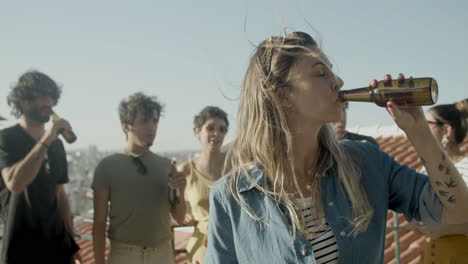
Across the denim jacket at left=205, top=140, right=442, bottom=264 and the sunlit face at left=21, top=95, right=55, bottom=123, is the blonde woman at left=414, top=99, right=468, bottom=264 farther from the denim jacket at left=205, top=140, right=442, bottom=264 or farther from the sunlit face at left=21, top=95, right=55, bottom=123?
the sunlit face at left=21, top=95, right=55, bottom=123

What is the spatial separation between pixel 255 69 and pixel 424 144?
78 cm

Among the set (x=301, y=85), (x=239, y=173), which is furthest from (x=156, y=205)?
(x=301, y=85)

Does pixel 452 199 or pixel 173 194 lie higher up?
pixel 452 199

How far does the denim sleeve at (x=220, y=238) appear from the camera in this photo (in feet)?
5.90

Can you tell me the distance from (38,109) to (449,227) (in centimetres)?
307

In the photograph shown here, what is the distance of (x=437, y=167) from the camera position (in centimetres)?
162

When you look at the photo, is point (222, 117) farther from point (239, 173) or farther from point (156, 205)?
point (239, 173)

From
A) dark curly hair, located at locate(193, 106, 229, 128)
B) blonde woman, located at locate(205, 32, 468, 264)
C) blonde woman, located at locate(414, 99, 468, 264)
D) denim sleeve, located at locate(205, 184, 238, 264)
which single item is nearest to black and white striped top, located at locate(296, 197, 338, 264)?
blonde woman, located at locate(205, 32, 468, 264)

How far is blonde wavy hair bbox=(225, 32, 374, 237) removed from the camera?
6.03 feet

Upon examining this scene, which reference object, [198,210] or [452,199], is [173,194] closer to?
[198,210]

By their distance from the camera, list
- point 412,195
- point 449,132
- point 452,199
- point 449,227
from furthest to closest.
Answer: point 449,132 → point 449,227 → point 412,195 → point 452,199

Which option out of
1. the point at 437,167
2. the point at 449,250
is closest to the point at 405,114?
the point at 437,167

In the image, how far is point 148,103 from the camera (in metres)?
3.67

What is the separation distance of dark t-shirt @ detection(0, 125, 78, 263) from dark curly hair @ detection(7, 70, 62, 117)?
10.1 inches
